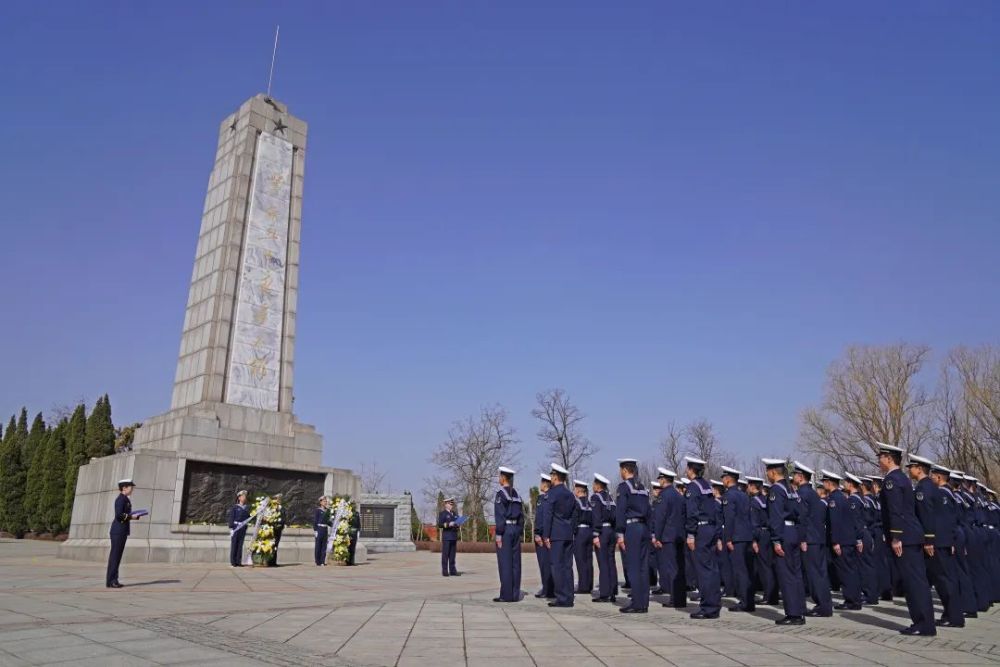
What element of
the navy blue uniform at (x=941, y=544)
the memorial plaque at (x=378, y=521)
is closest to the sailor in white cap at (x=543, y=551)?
the navy blue uniform at (x=941, y=544)

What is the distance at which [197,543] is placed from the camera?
714 inches

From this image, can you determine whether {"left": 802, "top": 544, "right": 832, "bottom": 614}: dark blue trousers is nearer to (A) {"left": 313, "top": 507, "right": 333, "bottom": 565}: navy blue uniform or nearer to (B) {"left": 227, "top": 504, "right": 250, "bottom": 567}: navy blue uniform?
(A) {"left": 313, "top": 507, "right": 333, "bottom": 565}: navy blue uniform

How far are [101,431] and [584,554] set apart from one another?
133 ft

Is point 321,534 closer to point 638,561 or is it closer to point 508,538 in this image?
point 508,538

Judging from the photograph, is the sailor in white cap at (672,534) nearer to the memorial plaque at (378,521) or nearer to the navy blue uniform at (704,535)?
the navy blue uniform at (704,535)

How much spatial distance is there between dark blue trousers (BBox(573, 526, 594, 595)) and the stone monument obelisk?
10614 mm

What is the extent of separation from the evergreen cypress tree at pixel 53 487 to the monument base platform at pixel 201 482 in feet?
80.8

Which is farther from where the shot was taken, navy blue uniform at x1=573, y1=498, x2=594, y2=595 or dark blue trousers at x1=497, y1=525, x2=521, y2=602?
navy blue uniform at x1=573, y1=498, x2=594, y2=595

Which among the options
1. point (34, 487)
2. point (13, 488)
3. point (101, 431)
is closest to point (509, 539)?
point (101, 431)

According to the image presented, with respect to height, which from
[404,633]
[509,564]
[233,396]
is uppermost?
[233,396]

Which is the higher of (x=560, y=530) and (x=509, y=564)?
(x=560, y=530)

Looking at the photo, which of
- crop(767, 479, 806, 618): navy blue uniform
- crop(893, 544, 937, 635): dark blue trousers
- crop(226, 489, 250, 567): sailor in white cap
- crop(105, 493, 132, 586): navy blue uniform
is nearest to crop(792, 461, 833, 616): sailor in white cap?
crop(767, 479, 806, 618): navy blue uniform

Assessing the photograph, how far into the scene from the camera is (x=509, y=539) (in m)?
10.6

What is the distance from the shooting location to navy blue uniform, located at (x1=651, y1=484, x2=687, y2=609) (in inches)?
395
